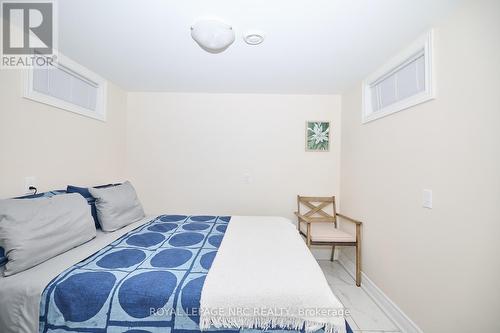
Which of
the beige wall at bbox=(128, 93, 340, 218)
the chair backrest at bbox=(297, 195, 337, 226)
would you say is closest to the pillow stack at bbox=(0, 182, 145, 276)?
the beige wall at bbox=(128, 93, 340, 218)

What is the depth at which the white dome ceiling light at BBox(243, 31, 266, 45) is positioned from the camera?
1595 millimetres

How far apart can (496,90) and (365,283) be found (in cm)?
206

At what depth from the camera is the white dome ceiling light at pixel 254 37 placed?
5.23 ft

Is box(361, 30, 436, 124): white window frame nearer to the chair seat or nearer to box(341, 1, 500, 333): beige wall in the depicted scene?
box(341, 1, 500, 333): beige wall

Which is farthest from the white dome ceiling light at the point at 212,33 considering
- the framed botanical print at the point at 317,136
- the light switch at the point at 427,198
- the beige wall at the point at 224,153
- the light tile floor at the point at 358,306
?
the light tile floor at the point at 358,306

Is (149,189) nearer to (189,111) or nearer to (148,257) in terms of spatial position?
(189,111)

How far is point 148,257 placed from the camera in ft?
4.58

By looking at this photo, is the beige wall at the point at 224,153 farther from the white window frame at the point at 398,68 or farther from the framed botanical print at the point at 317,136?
the white window frame at the point at 398,68

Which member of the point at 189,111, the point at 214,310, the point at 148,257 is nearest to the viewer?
the point at 214,310

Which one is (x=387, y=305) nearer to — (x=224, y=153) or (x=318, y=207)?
(x=318, y=207)

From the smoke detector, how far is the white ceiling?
0.13 feet

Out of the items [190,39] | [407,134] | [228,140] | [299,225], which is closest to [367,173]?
[407,134]

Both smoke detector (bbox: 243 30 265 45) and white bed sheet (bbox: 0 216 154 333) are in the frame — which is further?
smoke detector (bbox: 243 30 265 45)

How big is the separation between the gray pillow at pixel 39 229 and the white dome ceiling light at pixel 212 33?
1.65 meters
